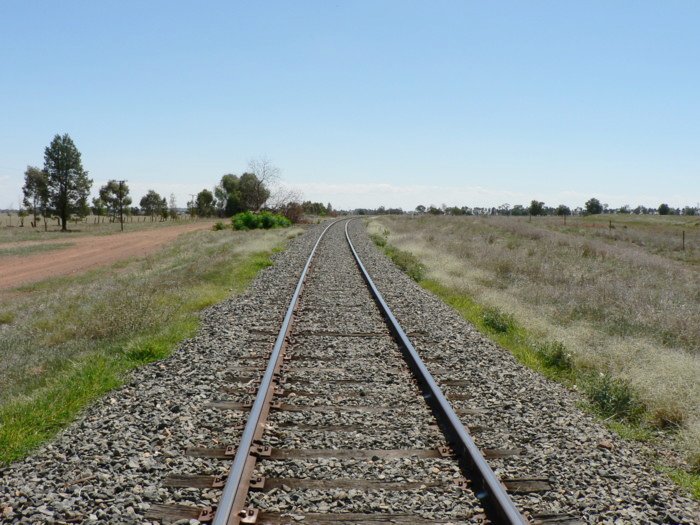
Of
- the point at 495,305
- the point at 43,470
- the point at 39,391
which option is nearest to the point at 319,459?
the point at 43,470

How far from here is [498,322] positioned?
9.76m

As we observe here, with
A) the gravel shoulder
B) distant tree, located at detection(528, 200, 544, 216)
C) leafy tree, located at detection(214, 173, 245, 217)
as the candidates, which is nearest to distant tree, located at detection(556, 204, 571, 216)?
distant tree, located at detection(528, 200, 544, 216)

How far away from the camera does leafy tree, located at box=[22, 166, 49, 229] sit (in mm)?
59969

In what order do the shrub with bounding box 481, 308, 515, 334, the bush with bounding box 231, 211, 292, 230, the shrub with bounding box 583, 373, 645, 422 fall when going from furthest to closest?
the bush with bounding box 231, 211, 292, 230
the shrub with bounding box 481, 308, 515, 334
the shrub with bounding box 583, 373, 645, 422

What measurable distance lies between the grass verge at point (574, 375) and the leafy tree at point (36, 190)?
5899cm

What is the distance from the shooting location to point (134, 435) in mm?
4793

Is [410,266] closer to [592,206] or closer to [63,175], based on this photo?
[63,175]

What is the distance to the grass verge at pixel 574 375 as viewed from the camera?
523cm

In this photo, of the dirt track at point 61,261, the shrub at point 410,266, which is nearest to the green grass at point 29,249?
the dirt track at point 61,261

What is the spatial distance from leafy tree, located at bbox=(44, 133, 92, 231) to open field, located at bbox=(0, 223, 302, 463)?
4566cm

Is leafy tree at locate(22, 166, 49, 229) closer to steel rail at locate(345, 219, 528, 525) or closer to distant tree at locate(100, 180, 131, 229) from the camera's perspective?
distant tree at locate(100, 180, 131, 229)

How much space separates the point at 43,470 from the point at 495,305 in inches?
358

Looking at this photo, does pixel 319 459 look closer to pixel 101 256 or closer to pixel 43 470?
pixel 43 470

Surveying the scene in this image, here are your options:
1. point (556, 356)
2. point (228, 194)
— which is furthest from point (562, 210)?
point (556, 356)
